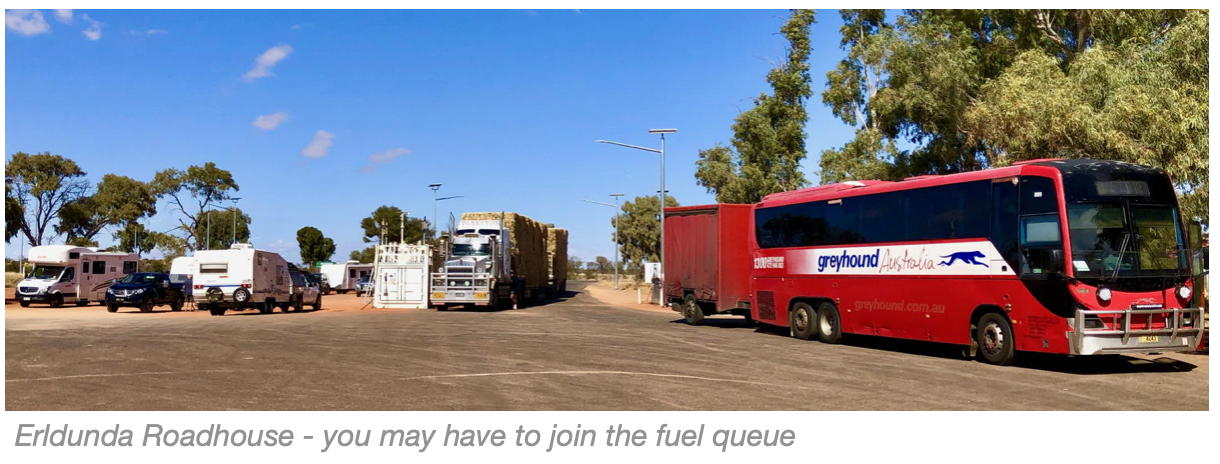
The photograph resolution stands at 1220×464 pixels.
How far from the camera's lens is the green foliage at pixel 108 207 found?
7700 centimetres

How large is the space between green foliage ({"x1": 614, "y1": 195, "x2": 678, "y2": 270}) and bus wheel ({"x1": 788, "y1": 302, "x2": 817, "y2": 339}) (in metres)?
90.5

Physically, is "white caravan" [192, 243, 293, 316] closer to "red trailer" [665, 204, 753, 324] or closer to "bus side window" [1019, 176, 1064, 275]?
"red trailer" [665, 204, 753, 324]

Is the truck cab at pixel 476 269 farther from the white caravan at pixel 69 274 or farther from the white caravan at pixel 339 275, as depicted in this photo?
the white caravan at pixel 339 275

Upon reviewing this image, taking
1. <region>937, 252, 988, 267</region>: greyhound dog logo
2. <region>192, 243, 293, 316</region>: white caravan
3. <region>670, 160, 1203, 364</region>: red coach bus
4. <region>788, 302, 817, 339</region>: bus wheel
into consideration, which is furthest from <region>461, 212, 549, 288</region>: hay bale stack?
<region>937, 252, 988, 267</region>: greyhound dog logo

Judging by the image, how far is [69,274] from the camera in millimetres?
41000

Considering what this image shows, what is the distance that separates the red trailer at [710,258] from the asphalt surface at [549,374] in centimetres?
281

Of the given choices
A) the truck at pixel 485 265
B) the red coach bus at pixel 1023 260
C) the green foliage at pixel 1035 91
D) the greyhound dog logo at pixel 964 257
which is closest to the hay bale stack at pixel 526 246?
the truck at pixel 485 265

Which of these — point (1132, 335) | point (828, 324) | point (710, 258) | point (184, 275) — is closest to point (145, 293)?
point (184, 275)

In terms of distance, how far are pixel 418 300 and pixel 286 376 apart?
26.9 meters

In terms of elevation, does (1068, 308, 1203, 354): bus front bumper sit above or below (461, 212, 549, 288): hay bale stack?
below

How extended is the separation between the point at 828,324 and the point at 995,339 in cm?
498

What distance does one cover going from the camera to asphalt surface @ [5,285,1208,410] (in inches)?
433

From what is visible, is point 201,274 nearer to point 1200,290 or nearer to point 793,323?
point 793,323

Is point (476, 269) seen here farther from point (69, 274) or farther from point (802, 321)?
point (802, 321)
